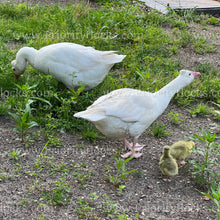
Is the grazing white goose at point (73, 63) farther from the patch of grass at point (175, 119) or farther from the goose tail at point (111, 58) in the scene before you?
the patch of grass at point (175, 119)

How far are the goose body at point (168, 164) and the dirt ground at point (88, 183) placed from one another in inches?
5.5

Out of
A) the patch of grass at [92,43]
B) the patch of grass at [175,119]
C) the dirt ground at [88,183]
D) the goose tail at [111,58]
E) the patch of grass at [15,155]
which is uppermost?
the goose tail at [111,58]

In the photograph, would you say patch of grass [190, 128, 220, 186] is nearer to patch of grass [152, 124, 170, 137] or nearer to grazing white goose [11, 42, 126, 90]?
patch of grass [152, 124, 170, 137]

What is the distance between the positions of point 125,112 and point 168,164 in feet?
2.50

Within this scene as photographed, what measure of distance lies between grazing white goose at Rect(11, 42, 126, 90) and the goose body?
5.70 feet

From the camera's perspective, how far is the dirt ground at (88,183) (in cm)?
364

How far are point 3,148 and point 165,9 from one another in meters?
6.21

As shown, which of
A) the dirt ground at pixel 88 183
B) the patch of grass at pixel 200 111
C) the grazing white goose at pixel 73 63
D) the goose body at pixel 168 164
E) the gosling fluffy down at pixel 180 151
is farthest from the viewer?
the patch of grass at pixel 200 111

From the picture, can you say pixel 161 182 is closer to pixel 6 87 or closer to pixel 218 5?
pixel 6 87

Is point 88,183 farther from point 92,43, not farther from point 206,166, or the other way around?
point 92,43

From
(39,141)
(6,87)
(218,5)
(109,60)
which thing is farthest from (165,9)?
(39,141)

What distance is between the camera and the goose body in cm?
412

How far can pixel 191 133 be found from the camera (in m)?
5.26

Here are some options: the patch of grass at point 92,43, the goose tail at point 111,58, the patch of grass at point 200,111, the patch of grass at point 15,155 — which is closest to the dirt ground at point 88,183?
the patch of grass at point 15,155
